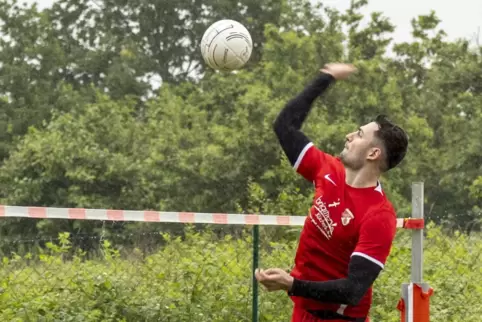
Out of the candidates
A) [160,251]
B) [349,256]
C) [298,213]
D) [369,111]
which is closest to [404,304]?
[349,256]

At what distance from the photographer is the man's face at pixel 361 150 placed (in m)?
4.63

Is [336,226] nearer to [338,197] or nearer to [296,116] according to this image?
[338,197]

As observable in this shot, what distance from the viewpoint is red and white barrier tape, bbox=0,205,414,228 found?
6008 millimetres

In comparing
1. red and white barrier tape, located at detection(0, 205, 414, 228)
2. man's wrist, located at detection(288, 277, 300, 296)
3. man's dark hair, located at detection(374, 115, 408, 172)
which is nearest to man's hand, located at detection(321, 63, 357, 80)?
man's dark hair, located at detection(374, 115, 408, 172)

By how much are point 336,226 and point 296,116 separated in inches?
22.4

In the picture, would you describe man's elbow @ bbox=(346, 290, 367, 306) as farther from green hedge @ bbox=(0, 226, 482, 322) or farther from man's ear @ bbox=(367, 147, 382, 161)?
green hedge @ bbox=(0, 226, 482, 322)

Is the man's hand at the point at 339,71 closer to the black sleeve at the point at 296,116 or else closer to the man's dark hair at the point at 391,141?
the black sleeve at the point at 296,116

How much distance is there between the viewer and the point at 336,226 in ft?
14.9

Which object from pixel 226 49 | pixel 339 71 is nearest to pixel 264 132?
pixel 226 49

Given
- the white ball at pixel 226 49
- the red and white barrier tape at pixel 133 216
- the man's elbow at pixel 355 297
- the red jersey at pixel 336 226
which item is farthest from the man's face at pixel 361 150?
the white ball at pixel 226 49

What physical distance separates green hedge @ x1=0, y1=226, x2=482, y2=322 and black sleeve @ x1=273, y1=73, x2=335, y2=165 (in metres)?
3.19

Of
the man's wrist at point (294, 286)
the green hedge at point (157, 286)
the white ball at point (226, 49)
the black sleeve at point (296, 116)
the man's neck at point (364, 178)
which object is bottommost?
the green hedge at point (157, 286)

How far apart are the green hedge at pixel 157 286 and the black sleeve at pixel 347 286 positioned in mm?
3343

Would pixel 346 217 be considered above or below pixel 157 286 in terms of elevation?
above
